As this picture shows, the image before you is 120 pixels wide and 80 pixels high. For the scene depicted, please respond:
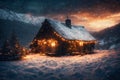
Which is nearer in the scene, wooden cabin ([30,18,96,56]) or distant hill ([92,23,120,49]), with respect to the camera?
wooden cabin ([30,18,96,56])

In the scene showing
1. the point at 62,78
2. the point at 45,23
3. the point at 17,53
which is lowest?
the point at 62,78

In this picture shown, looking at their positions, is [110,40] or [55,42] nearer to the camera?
[55,42]

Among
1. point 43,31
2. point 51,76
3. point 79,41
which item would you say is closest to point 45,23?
point 43,31

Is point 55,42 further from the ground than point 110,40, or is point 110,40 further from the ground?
point 110,40

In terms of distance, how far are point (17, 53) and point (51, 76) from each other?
44.8 feet

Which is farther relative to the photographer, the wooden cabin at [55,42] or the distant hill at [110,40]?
the distant hill at [110,40]

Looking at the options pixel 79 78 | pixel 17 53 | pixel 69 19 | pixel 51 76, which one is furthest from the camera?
pixel 69 19

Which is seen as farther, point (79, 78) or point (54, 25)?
point (54, 25)

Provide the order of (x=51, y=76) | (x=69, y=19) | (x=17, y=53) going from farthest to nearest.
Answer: (x=69, y=19)
(x=17, y=53)
(x=51, y=76)

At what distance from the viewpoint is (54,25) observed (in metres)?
32.2

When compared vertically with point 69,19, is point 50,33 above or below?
below

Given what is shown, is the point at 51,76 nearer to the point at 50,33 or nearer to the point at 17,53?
the point at 17,53

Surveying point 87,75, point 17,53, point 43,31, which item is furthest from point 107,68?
point 43,31

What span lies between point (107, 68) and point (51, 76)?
5.18m
